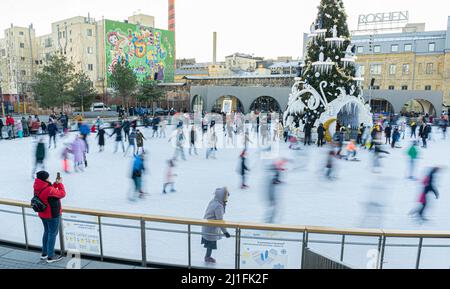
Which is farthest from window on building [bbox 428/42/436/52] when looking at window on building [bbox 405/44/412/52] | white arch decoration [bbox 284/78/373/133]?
white arch decoration [bbox 284/78/373/133]

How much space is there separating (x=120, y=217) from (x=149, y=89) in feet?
113

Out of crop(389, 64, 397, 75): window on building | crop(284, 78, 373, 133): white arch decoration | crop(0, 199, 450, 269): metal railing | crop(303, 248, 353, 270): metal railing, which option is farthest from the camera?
crop(389, 64, 397, 75): window on building

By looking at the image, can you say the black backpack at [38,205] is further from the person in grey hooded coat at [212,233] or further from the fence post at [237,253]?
the fence post at [237,253]

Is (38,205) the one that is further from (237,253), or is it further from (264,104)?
(264,104)

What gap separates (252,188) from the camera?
32.0ft

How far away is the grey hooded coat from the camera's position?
4418 millimetres

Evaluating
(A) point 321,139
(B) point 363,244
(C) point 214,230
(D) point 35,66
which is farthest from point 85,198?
(D) point 35,66

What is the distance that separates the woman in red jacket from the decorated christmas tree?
17.1 metres

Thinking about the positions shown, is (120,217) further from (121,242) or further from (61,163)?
(61,163)

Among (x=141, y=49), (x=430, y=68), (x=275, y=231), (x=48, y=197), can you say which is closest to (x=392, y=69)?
(x=430, y=68)

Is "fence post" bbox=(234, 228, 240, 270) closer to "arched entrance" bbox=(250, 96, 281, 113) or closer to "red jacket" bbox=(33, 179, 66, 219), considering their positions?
"red jacket" bbox=(33, 179, 66, 219)

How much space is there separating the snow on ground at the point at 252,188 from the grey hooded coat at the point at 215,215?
233 cm

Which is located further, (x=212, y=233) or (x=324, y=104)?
(x=324, y=104)

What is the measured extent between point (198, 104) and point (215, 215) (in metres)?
32.8
